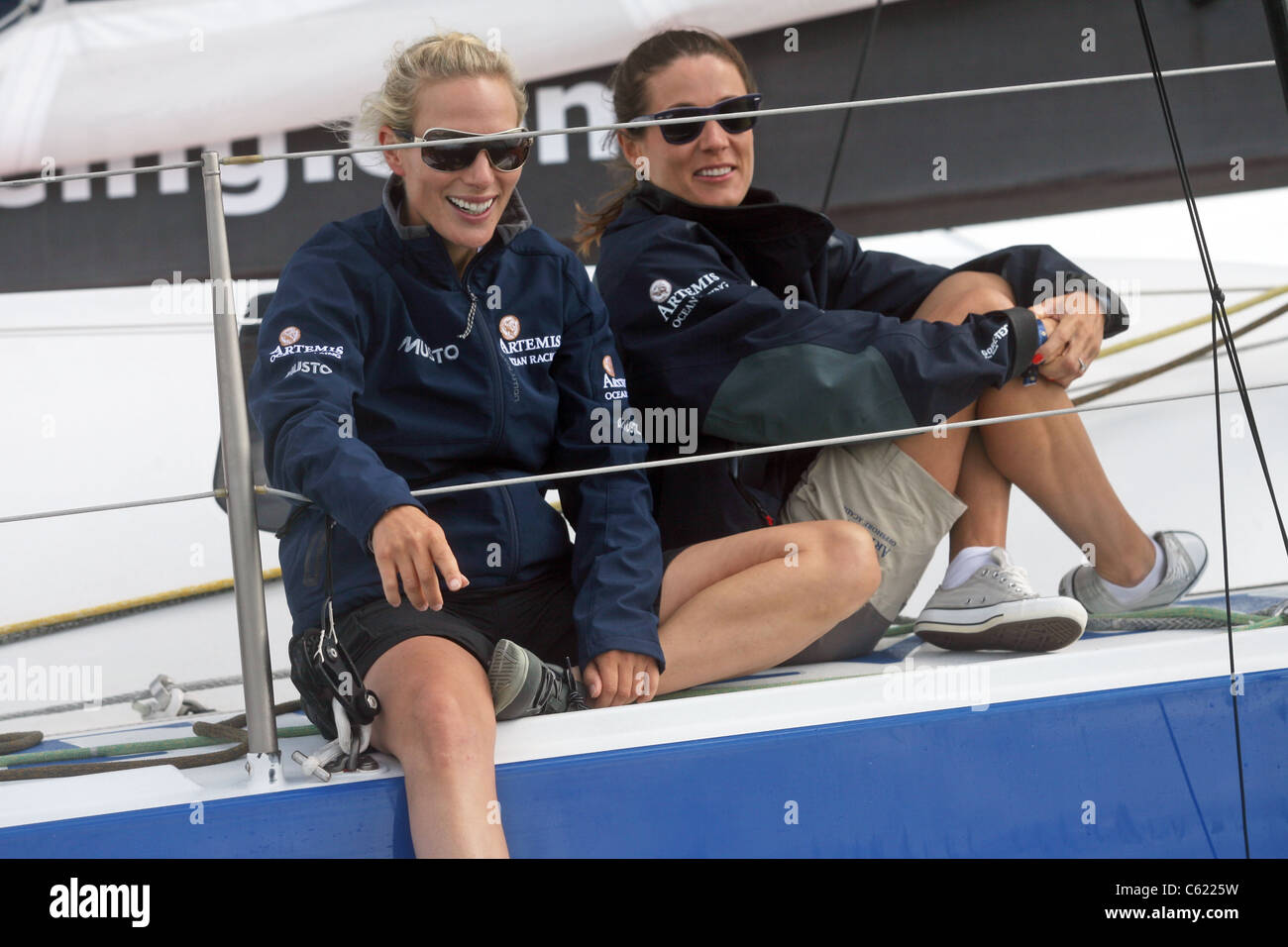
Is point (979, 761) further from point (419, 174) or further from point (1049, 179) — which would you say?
point (1049, 179)

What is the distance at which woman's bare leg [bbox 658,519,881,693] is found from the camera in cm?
95

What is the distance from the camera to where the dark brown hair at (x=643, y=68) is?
115cm

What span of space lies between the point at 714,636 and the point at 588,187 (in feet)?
3.52

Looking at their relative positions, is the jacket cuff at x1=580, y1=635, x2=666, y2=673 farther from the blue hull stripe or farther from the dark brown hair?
the dark brown hair

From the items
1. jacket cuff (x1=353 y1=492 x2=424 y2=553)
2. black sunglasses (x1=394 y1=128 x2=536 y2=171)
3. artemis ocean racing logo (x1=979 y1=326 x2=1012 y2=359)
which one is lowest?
jacket cuff (x1=353 y1=492 x2=424 y2=553)

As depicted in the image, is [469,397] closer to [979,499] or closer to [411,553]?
[411,553]

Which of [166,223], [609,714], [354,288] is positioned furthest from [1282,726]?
[166,223]

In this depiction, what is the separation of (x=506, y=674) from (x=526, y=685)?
20 mm

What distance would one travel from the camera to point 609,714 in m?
0.88

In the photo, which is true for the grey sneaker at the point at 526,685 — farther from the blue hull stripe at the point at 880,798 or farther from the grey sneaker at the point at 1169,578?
the grey sneaker at the point at 1169,578

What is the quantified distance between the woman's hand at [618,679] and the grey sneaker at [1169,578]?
442 millimetres

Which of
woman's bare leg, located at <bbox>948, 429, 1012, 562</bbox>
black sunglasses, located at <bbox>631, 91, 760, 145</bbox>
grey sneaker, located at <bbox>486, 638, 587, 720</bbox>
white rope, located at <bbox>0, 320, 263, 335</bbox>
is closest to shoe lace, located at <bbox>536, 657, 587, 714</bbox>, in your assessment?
grey sneaker, located at <bbox>486, 638, 587, 720</bbox>

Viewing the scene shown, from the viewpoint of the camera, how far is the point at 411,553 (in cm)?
77
